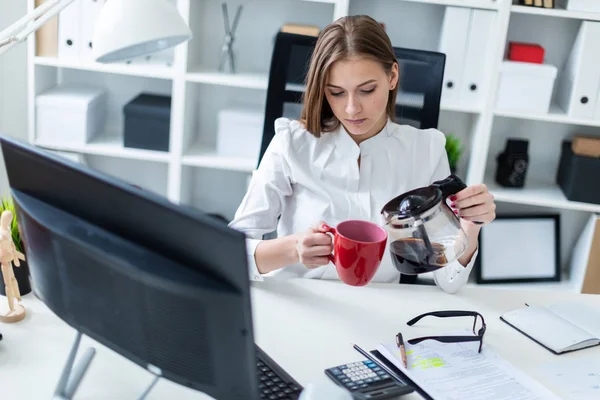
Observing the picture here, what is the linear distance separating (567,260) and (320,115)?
1.98m

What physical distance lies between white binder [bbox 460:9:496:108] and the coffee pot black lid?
1600mm

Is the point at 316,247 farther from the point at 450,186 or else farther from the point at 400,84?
the point at 400,84

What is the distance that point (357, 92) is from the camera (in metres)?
1.63

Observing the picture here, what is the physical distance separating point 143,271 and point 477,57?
215 cm

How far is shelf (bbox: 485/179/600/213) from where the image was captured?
9.62 ft

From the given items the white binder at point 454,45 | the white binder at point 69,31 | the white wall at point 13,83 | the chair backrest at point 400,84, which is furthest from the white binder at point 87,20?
the white binder at point 454,45

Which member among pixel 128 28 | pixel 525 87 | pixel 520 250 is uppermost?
pixel 128 28

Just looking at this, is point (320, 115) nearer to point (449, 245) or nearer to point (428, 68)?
point (428, 68)

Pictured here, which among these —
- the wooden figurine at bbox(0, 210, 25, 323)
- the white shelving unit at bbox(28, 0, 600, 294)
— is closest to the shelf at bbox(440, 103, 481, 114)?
the white shelving unit at bbox(28, 0, 600, 294)

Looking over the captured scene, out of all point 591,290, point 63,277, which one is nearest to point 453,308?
point 63,277

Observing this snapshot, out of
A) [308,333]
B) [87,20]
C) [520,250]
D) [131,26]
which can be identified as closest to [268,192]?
[308,333]

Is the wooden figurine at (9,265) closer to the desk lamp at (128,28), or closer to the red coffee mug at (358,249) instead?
the desk lamp at (128,28)

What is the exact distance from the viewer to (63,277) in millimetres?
1061

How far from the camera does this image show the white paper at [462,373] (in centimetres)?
124
